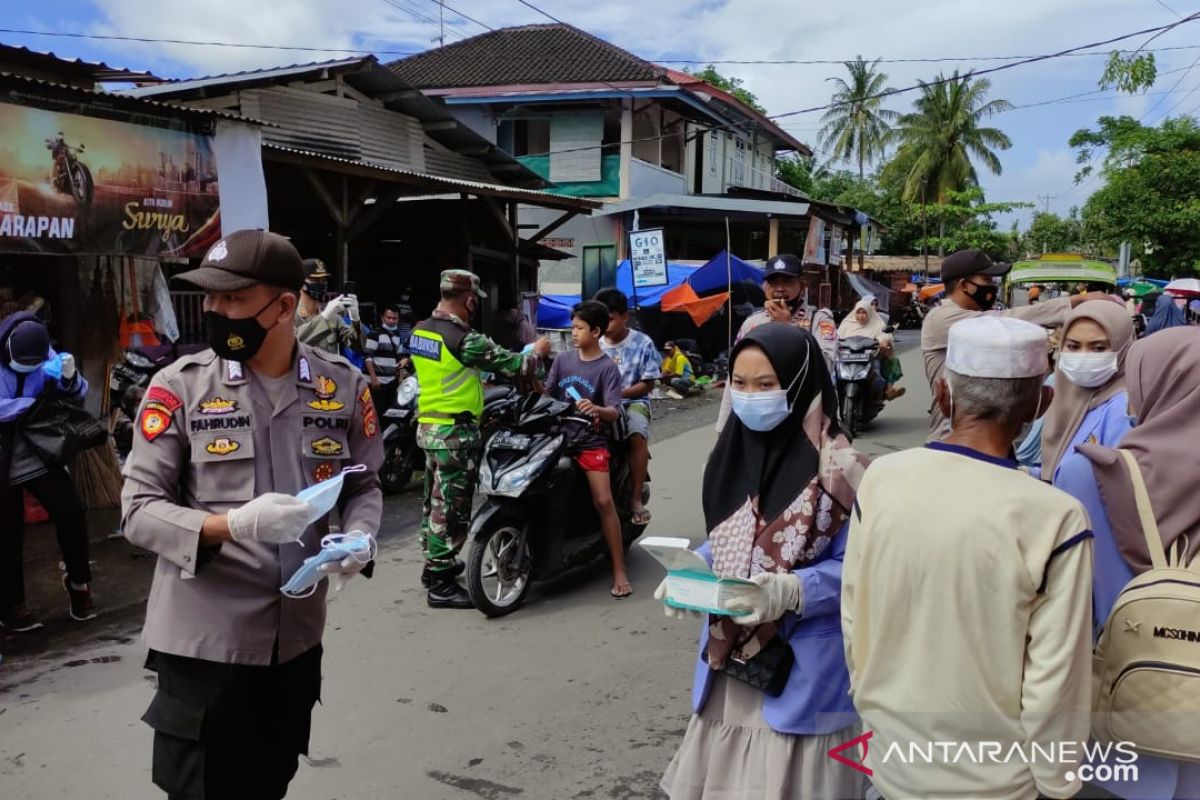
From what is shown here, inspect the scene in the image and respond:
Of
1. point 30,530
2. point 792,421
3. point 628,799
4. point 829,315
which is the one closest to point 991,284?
point 829,315

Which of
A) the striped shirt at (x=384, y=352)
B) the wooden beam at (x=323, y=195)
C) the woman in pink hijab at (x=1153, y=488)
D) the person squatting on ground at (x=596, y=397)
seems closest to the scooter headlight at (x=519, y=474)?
the person squatting on ground at (x=596, y=397)

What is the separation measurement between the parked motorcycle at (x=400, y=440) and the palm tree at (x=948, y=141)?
3848 cm

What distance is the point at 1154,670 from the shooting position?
6.23ft

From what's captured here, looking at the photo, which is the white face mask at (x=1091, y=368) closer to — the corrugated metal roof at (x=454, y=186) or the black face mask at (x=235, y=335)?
the black face mask at (x=235, y=335)

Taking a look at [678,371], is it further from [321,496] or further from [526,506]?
[321,496]

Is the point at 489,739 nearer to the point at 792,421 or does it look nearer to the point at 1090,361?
the point at 792,421

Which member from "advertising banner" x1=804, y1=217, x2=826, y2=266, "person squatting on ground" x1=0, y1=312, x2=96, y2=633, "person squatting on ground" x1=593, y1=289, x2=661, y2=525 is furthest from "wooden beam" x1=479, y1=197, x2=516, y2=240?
"person squatting on ground" x1=0, y1=312, x2=96, y2=633

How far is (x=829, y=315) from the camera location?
21.6ft

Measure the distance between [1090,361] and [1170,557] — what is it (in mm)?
1379

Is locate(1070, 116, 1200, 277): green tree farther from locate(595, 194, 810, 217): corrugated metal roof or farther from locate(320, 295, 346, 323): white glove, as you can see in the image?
locate(320, 295, 346, 323): white glove

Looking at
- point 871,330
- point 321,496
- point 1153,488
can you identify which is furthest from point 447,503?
point 871,330

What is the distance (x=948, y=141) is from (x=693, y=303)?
31918 millimetres

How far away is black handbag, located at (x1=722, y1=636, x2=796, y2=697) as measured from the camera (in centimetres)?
235

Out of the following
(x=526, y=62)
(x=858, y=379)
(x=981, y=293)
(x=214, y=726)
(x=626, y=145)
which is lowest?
(x=214, y=726)
